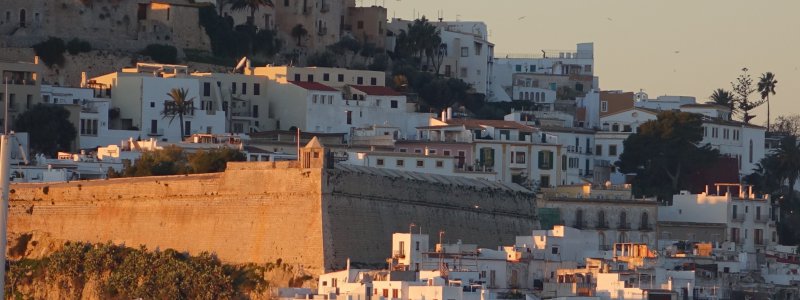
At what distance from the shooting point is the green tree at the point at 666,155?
7844cm

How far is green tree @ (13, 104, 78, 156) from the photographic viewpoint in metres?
73.8

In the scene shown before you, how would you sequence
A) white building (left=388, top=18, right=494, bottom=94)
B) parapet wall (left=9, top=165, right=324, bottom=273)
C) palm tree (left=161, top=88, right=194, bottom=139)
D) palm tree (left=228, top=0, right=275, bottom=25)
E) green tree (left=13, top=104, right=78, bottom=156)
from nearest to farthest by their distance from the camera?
parapet wall (left=9, top=165, right=324, bottom=273), green tree (left=13, top=104, right=78, bottom=156), palm tree (left=161, top=88, right=194, bottom=139), palm tree (left=228, top=0, right=275, bottom=25), white building (left=388, top=18, right=494, bottom=94)

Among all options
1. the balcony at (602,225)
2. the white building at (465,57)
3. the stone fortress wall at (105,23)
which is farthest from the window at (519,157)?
the white building at (465,57)

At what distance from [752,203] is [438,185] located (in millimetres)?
14741

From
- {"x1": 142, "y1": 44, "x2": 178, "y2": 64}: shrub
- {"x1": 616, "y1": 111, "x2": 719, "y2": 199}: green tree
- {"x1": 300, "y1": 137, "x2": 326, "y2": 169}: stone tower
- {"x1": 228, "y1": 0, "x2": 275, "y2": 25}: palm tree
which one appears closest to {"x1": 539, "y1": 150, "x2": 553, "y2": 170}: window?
{"x1": 616, "y1": 111, "x2": 719, "y2": 199}: green tree

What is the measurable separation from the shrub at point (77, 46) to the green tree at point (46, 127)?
9140 millimetres

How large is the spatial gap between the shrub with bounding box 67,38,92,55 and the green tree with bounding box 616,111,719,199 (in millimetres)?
19077

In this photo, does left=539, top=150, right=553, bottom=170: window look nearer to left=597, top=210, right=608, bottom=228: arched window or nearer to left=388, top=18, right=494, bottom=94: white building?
left=597, top=210, right=608, bottom=228: arched window

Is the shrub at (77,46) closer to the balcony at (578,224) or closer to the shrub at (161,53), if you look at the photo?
the shrub at (161,53)

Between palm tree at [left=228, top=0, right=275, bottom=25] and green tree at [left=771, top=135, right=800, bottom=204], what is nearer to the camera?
green tree at [left=771, top=135, right=800, bottom=204]

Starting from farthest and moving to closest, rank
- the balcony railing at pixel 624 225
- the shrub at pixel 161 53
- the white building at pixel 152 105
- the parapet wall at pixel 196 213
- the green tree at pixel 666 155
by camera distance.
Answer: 1. the shrub at pixel 161 53
2. the green tree at pixel 666 155
3. the white building at pixel 152 105
4. the balcony railing at pixel 624 225
5. the parapet wall at pixel 196 213

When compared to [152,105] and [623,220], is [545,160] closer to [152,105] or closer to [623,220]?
[623,220]

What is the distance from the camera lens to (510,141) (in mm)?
75312

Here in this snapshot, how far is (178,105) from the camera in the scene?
76.0 meters
